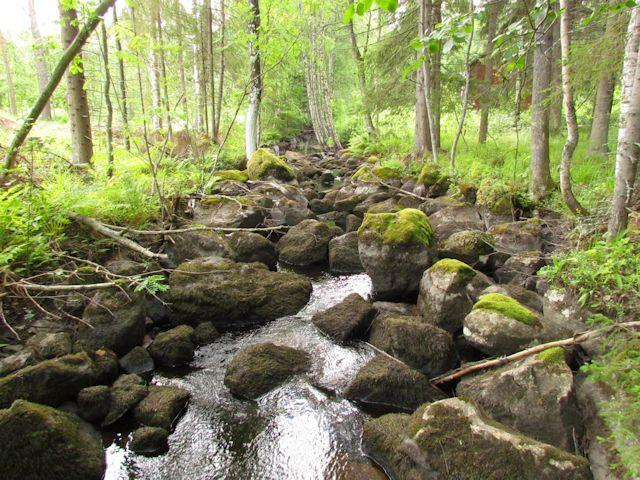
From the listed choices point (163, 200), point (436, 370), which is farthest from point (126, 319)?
point (436, 370)

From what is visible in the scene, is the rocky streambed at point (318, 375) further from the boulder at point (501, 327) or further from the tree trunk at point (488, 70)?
the tree trunk at point (488, 70)

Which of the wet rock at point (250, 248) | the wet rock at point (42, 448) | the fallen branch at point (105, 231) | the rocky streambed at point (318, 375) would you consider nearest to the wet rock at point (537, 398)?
the rocky streambed at point (318, 375)

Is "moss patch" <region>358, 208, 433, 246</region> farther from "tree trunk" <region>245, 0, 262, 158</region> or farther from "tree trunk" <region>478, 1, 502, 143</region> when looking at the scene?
"tree trunk" <region>245, 0, 262, 158</region>

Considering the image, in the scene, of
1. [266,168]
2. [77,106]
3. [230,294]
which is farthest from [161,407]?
[266,168]

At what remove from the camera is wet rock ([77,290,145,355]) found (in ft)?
14.3

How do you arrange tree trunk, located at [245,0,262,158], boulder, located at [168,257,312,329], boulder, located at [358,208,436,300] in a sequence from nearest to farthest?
boulder, located at [168,257,312,329] → boulder, located at [358,208,436,300] → tree trunk, located at [245,0,262,158]

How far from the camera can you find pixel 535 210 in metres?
7.39

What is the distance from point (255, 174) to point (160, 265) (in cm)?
615

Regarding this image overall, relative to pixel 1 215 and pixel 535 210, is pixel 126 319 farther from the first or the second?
pixel 535 210

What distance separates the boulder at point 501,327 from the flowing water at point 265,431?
1386 millimetres

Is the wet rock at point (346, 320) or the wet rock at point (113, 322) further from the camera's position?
the wet rock at point (346, 320)

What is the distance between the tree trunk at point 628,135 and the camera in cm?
354

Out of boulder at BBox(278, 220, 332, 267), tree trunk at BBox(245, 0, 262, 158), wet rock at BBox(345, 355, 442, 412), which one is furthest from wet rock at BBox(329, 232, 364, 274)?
tree trunk at BBox(245, 0, 262, 158)

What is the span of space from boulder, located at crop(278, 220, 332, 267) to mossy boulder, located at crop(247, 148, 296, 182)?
4.13 meters
